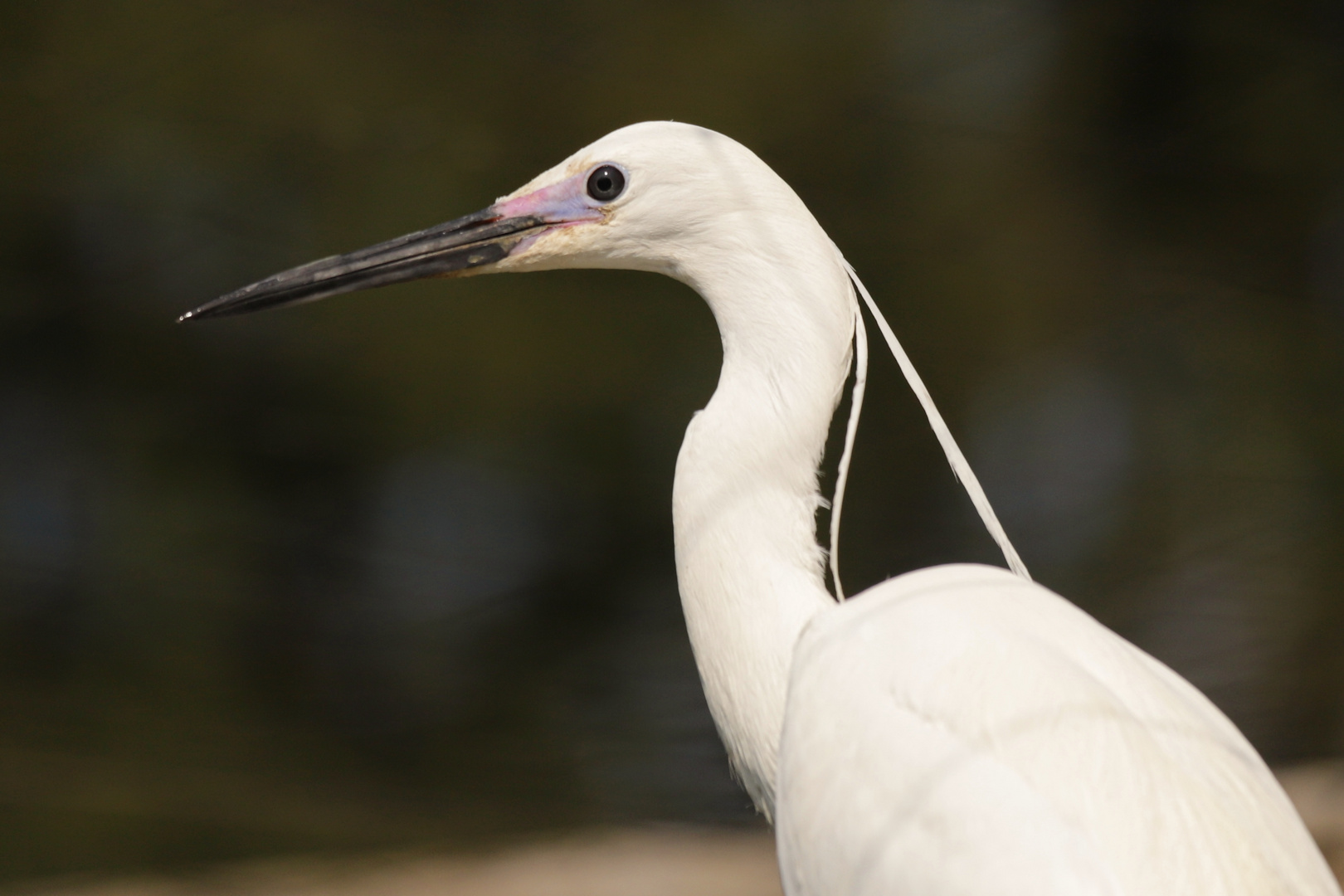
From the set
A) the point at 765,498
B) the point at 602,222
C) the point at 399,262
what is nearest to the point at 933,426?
the point at 765,498

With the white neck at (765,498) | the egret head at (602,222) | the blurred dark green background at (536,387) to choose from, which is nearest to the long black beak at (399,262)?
the egret head at (602,222)

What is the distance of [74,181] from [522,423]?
130 cm

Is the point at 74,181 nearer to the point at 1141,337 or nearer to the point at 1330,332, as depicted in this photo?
the point at 1141,337

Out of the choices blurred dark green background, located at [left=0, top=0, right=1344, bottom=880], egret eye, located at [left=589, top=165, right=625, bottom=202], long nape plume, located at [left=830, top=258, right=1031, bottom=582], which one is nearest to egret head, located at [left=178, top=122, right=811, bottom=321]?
egret eye, located at [left=589, top=165, right=625, bottom=202]

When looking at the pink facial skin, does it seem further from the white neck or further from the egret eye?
the white neck

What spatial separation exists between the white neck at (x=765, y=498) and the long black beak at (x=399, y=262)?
0.97 ft

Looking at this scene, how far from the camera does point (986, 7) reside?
2928 mm

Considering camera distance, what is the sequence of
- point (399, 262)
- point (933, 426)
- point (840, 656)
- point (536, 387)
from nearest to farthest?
1. point (840, 656)
2. point (933, 426)
3. point (399, 262)
4. point (536, 387)

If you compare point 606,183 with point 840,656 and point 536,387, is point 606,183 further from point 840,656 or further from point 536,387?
point 536,387

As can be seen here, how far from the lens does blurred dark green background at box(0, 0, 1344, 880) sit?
277cm

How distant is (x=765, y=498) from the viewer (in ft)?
3.14

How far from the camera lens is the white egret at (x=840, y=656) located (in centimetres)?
75

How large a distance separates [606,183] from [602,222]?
1.5 inches

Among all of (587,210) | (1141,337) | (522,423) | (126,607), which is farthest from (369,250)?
(1141,337)
